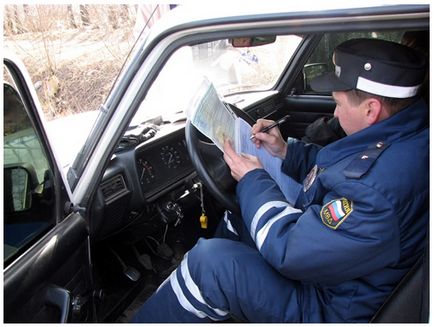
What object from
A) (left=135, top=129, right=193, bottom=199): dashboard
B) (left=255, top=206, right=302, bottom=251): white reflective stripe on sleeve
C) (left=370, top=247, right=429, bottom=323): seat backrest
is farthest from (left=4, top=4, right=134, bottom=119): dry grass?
(left=370, top=247, right=429, bottom=323): seat backrest

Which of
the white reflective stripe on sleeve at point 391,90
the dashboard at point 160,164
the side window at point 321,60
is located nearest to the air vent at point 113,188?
the dashboard at point 160,164

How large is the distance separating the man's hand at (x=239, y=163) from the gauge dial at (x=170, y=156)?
0.61 m

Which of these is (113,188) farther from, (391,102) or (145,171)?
(391,102)

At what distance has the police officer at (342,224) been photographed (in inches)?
47.9

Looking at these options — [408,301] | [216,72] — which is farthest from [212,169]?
[216,72]

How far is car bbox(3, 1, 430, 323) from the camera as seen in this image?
48.3 inches

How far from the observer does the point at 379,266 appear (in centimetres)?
126

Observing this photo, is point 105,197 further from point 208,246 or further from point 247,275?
point 247,275

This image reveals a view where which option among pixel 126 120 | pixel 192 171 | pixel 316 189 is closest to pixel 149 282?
pixel 192 171

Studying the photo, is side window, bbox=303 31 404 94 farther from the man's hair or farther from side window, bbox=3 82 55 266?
side window, bbox=3 82 55 266

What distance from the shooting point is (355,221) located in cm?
119

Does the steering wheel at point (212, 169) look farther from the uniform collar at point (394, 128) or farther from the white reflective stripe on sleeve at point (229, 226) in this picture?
the uniform collar at point (394, 128)

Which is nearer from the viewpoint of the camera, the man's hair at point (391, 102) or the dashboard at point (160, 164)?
the man's hair at point (391, 102)

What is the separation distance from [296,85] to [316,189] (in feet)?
7.03
